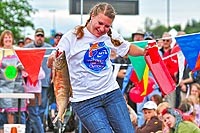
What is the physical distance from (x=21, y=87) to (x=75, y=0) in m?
1.97

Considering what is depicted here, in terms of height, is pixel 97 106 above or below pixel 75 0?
below

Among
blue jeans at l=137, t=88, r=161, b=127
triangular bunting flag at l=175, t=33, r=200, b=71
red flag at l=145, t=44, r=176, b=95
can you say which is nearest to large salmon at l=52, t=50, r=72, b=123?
red flag at l=145, t=44, r=176, b=95

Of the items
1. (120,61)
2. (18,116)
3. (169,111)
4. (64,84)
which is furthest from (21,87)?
(64,84)

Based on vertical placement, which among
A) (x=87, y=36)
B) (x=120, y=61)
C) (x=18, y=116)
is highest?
(x=87, y=36)

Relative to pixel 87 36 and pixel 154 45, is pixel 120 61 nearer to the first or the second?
pixel 154 45

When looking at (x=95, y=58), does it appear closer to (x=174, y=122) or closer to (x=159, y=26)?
(x=174, y=122)

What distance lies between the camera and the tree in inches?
976

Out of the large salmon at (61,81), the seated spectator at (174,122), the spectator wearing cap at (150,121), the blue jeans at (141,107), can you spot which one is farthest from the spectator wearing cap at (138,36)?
the large salmon at (61,81)

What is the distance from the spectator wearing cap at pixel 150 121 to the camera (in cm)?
846

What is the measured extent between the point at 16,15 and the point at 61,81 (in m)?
20.0

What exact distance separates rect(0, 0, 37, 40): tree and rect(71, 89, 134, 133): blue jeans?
19249mm

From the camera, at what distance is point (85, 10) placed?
426 inches

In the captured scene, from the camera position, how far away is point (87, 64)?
5.50 m

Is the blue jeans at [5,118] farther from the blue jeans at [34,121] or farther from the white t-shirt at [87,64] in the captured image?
the white t-shirt at [87,64]
